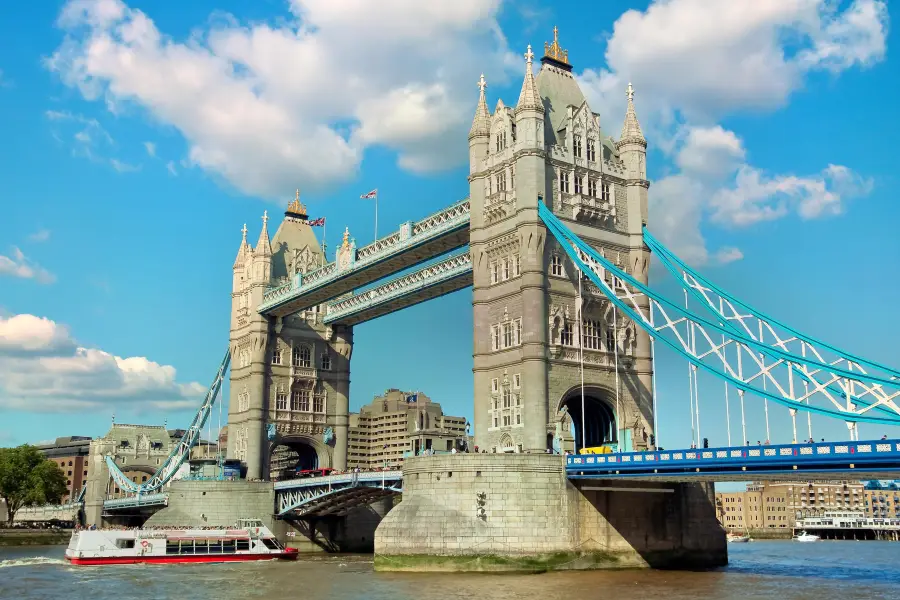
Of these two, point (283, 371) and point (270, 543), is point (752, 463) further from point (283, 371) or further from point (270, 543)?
point (283, 371)

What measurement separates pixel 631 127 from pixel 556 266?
12274mm

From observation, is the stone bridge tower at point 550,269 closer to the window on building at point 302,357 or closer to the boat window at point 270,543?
the boat window at point 270,543

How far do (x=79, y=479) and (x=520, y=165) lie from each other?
157 m

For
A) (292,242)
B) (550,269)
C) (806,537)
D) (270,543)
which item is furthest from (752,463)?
(806,537)

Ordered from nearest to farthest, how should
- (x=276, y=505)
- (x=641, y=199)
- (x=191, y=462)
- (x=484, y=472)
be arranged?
(x=484, y=472)
(x=641, y=199)
(x=276, y=505)
(x=191, y=462)

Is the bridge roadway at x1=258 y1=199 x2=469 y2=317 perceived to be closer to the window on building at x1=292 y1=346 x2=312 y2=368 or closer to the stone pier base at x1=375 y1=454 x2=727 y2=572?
the window on building at x1=292 y1=346 x2=312 y2=368

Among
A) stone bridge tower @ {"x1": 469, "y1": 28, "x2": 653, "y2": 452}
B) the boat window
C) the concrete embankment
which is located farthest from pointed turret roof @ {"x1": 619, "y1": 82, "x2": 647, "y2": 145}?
the concrete embankment

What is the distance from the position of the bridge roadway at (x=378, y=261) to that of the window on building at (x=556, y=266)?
8786 mm

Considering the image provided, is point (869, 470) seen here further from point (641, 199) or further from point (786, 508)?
point (786, 508)

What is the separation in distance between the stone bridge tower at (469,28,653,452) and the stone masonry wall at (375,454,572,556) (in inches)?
194

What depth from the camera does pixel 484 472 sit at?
5409cm

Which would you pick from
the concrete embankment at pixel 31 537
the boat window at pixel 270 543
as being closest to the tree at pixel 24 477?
the concrete embankment at pixel 31 537

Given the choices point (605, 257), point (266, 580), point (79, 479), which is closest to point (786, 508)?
point (79, 479)

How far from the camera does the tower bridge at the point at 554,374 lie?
5116 cm
